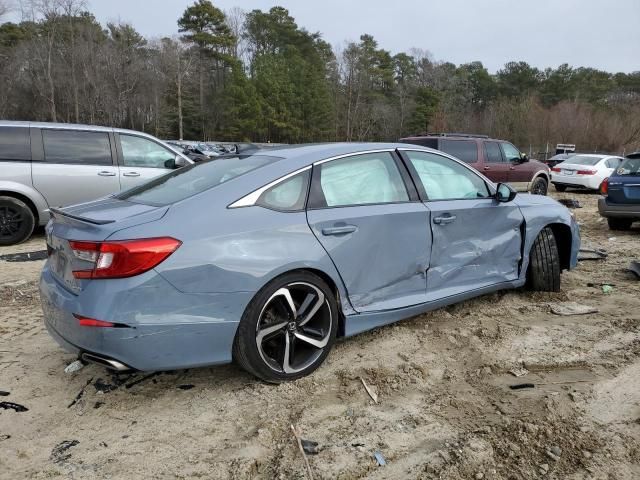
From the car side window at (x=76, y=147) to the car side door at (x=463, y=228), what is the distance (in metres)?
5.34

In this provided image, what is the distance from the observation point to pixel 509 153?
12836 millimetres

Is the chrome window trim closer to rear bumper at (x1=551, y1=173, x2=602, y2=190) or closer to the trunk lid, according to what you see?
the trunk lid

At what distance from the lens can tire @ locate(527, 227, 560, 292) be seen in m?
4.51

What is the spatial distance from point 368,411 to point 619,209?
24.3 ft

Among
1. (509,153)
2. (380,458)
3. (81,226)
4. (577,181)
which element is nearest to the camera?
(380,458)

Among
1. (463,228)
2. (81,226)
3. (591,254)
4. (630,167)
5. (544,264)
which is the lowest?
(591,254)

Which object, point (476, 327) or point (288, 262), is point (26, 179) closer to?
point (288, 262)

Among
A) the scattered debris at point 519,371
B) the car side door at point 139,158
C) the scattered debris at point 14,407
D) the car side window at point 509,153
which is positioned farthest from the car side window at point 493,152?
A: the scattered debris at point 14,407

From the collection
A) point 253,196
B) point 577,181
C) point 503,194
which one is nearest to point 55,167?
point 253,196

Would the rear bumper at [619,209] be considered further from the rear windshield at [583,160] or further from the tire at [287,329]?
the rear windshield at [583,160]

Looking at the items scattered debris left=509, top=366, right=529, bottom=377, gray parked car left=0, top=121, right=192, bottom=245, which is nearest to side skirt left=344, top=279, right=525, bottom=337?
scattered debris left=509, top=366, right=529, bottom=377

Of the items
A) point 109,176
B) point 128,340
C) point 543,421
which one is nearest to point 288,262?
point 128,340

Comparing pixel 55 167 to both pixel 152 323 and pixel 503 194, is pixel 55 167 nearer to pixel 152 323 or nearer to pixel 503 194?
pixel 152 323

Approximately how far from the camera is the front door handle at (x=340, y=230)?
9.91 ft
